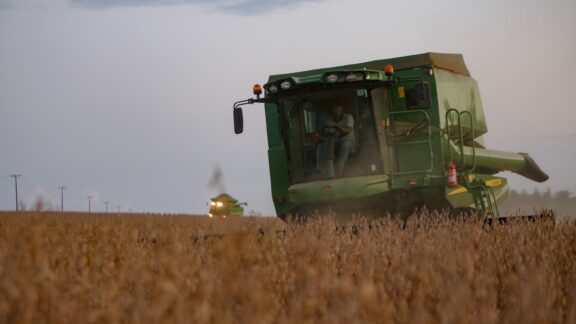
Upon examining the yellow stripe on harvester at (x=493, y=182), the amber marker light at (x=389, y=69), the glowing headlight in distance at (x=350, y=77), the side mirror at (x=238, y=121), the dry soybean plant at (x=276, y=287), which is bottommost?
the dry soybean plant at (x=276, y=287)

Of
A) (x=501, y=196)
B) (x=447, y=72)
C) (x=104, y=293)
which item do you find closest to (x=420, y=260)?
(x=104, y=293)

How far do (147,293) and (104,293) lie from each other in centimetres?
103

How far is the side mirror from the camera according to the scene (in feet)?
34.9

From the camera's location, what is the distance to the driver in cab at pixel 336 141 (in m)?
10.2

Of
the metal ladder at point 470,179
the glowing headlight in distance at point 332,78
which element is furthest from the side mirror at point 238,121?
the metal ladder at point 470,179

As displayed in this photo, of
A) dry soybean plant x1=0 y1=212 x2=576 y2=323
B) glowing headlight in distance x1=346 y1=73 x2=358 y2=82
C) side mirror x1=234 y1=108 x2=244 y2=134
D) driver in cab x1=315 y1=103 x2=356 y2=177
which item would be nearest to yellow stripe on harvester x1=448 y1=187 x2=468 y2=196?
driver in cab x1=315 y1=103 x2=356 y2=177

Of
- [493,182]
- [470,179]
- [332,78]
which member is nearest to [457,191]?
[470,179]

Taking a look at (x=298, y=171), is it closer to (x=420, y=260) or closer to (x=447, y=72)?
(x=447, y=72)

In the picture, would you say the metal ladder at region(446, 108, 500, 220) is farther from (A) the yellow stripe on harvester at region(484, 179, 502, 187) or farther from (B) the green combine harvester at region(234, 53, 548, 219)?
(A) the yellow stripe on harvester at region(484, 179, 502, 187)

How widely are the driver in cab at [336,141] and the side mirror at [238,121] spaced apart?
1.06m

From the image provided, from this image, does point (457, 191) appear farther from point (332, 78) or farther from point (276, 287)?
point (276, 287)

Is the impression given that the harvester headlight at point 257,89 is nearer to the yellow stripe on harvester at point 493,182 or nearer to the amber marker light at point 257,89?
the amber marker light at point 257,89

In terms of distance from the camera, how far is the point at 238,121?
10.6m

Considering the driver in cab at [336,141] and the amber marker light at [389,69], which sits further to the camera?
the amber marker light at [389,69]
